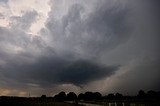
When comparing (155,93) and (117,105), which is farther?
(155,93)

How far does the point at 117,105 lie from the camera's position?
48.3 metres

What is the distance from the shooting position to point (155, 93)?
197750 millimetres

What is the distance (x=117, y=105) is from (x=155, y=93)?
531 feet

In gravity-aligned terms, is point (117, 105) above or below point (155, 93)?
below
